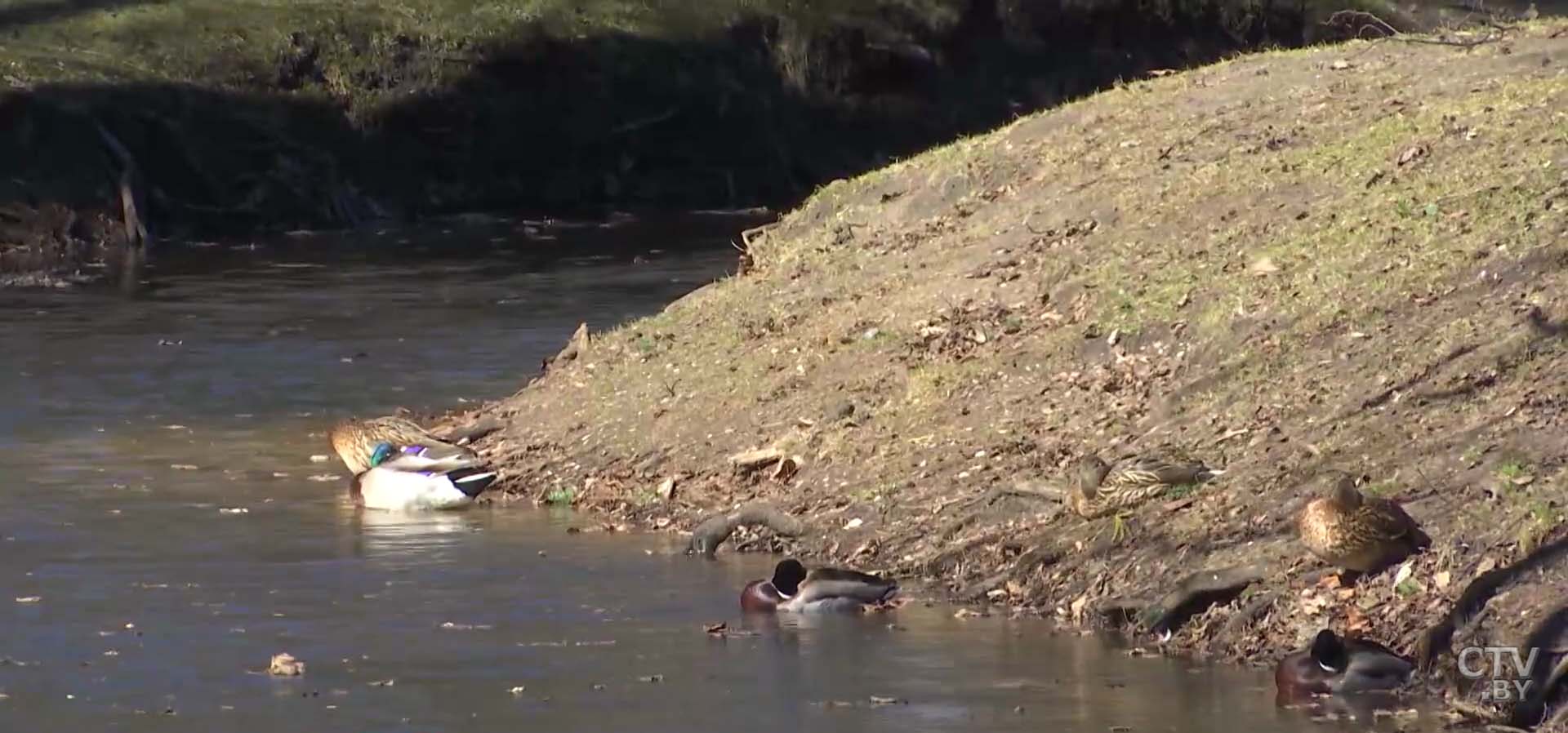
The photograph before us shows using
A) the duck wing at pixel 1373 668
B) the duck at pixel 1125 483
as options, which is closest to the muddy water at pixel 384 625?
the duck wing at pixel 1373 668

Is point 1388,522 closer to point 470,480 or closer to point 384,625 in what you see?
point 384,625

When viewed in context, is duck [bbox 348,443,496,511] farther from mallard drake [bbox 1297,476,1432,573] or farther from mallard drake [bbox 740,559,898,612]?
mallard drake [bbox 1297,476,1432,573]

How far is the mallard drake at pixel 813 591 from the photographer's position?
11.5m

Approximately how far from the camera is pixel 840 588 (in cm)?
1159

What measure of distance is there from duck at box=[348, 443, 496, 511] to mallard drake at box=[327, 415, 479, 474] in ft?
1.54

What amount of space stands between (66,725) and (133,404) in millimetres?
9701

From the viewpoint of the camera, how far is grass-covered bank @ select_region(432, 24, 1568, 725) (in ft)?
36.4

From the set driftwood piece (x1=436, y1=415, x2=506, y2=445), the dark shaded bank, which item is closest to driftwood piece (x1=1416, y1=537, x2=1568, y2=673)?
driftwood piece (x1=436, y1=415, x2=506, y2=445)

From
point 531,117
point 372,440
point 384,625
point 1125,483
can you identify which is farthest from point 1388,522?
point 531,117

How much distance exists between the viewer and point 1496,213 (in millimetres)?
13555

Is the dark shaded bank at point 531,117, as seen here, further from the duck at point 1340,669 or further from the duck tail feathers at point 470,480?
the duck at point 1340,669

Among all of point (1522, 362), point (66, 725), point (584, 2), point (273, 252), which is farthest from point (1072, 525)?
point (584, 2)

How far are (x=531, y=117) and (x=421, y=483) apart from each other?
22426 mm

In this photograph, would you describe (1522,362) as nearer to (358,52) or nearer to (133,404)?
(133,404)
